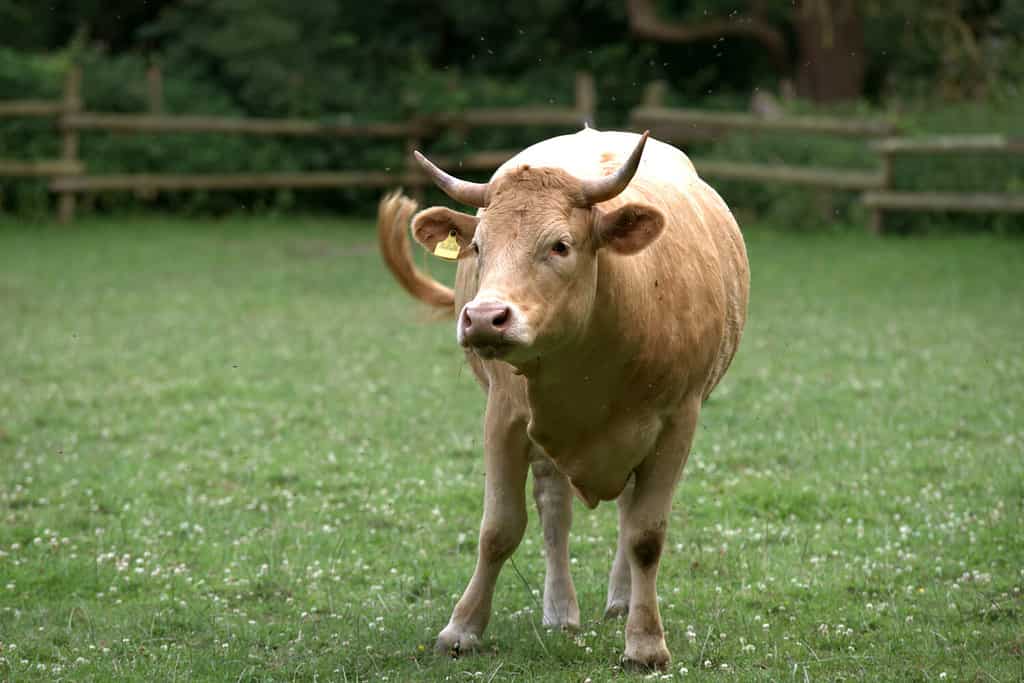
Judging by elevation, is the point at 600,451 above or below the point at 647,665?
above

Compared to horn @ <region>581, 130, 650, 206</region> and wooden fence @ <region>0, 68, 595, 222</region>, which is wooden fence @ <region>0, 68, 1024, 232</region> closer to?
wooden fence @ <region>0, 68, 595, 222</region>

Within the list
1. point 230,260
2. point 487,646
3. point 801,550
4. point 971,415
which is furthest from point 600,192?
point 230,260

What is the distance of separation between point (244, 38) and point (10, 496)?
20.5 metres

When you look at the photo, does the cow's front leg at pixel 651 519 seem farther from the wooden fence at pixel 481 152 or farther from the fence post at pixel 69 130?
the fence post at pixel 69 130

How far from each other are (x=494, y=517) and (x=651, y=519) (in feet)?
2.16

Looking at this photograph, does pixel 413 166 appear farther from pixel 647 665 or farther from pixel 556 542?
pixel 647 665

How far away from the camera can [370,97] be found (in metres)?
27.8

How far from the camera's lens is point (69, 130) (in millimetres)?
24250

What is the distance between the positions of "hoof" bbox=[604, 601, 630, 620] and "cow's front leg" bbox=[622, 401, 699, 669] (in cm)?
66

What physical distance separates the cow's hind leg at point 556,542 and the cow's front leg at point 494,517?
340mm

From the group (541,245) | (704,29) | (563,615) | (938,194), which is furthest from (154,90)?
(541,245)

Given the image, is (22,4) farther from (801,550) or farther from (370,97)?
(801,550)

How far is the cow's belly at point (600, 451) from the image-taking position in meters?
5.45

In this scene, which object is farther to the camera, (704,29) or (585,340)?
(704,29)
